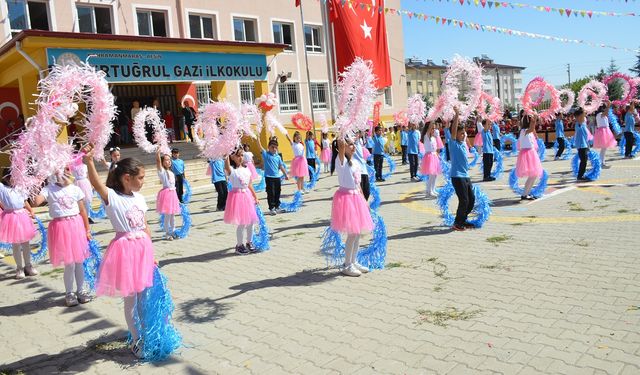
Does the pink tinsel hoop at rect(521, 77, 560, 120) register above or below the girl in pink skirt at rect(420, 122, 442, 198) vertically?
above

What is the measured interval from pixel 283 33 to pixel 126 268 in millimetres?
25179

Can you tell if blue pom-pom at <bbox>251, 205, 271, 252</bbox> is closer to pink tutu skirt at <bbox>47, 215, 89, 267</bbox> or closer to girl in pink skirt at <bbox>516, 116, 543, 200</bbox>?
pink tutu skirt at <bbox>47, 215, 89, 267</bbox>

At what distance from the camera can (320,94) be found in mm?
29422

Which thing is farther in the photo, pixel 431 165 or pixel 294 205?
pixel 431 165

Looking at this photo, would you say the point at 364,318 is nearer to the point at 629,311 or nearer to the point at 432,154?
the point at 629,311

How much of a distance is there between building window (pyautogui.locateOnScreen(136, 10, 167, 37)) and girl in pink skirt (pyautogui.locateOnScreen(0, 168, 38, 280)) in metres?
16.9

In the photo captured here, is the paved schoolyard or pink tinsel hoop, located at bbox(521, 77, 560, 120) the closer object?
the paved schoolyard

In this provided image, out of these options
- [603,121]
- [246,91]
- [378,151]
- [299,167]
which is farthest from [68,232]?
[246,91]

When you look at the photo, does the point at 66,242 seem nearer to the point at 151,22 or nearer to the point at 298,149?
the point at 298,149

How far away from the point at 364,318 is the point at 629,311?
247cm

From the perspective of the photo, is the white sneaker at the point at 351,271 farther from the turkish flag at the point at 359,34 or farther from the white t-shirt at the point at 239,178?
the turkish flag at the point at 359,34

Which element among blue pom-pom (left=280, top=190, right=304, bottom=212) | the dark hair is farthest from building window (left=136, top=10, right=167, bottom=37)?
the dark hair

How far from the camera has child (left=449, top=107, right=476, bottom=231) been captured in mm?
8859

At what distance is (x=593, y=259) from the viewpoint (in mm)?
6453
